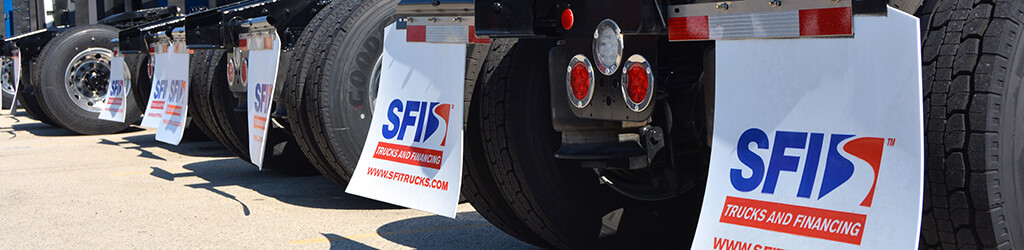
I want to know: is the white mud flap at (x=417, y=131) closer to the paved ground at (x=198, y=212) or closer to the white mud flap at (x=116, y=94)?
the paved ground at (x=198, y=212)

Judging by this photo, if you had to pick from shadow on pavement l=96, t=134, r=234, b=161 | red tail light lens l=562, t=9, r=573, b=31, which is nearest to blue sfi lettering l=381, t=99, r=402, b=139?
red tail light lens l=562, t=9, r=573, b=31

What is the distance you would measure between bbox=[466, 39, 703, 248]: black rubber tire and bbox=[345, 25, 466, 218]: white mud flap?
0.66ft

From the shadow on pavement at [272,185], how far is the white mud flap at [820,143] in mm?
3464

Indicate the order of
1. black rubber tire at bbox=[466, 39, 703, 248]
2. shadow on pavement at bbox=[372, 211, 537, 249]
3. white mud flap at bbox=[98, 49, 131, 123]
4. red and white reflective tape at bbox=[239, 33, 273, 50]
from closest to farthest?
1. black rubber tire at bbox=[466, 39, 703, 248]
2. shadow on pavement at bbox=[372, 211, 537, 249]
3. red and white reflective tape at bbox=[239, 33, 273, 50]
4. white mud flap at bbox=[98, 49, 131, 123]

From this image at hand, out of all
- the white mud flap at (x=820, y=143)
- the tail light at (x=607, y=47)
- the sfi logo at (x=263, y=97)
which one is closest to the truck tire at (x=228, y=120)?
the sfi logo at (x=263, y=97)

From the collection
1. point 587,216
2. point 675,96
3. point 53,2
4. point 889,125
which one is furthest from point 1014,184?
point 53,2

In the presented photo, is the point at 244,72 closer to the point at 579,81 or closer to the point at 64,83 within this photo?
the point at 579,81

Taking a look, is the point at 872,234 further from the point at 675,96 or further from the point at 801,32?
the point at 675,96

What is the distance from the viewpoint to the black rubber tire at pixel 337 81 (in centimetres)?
533

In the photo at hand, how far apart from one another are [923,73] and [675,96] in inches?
34.8

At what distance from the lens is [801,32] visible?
2.31 m

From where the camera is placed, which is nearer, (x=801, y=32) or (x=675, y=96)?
(x=801, y=32)

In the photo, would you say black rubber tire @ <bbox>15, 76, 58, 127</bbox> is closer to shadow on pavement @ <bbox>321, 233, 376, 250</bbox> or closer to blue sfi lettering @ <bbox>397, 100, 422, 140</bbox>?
shadow on pavement @ <bbox>321, 233, 376, 250</bbox>

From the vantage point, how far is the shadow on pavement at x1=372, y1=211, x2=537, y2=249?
4.50 meters
